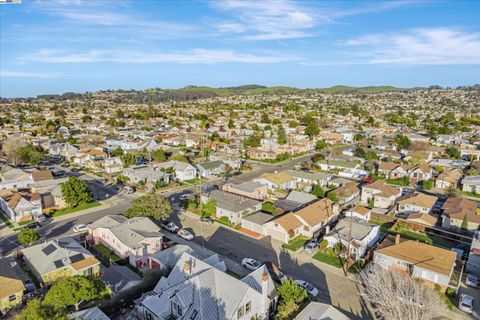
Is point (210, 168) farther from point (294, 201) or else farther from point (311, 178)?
point (294, 201)

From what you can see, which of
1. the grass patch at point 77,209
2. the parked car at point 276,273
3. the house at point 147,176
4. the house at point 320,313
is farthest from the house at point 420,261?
the house at point 147,176

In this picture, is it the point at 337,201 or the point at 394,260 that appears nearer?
the point at 394,260

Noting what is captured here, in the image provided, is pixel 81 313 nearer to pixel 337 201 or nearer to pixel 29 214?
pixel 29 214

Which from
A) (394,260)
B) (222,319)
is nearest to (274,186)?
(394,260)

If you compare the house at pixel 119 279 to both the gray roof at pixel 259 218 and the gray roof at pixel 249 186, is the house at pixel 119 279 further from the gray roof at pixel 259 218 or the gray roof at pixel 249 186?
the gray roof at pixel 249 186

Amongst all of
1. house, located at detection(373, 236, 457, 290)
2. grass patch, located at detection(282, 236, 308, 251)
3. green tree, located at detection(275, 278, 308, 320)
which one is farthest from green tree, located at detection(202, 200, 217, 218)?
house, located at detection(373, 236, 457, 290)
